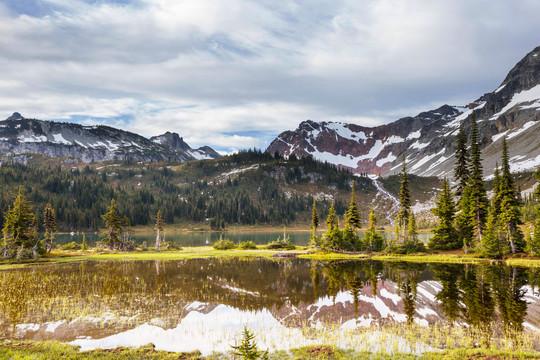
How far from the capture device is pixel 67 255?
7000 cm

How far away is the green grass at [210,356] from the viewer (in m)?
16.8

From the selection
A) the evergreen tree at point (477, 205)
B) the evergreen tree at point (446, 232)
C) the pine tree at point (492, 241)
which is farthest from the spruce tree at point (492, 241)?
the evergreen tree at point (446, 232)

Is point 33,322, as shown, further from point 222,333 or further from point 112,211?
point 112,211

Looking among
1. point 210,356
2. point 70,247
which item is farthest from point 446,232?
point 70,247

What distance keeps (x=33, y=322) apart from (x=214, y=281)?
1999cm

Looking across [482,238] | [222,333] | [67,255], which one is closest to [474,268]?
[482,238]

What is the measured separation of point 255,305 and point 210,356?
11926 mm

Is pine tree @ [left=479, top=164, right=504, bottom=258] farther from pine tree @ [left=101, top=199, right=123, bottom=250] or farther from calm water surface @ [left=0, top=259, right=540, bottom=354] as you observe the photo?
pine tree @ [left=101, top=199, right=123, bottom=250]

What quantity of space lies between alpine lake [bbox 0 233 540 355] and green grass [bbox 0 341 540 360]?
102cm

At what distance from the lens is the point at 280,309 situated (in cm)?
2795

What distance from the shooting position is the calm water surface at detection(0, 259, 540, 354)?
21.5m

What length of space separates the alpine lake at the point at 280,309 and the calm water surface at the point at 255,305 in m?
0.08

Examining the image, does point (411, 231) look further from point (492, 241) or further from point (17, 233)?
point (17, 233)

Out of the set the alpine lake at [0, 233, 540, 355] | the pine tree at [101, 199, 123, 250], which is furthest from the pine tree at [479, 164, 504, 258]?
the pine tree at [101, 199, 123, 250]
